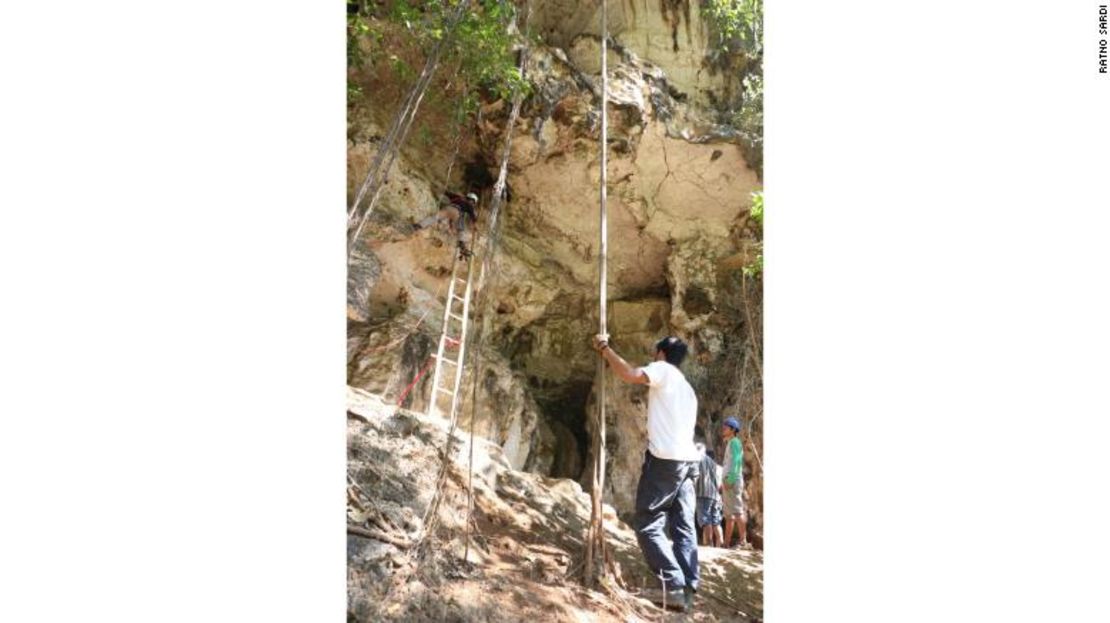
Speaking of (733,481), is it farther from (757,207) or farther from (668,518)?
(757,207)

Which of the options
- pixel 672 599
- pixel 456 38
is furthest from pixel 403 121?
pixel 672 599

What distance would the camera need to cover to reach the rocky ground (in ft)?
8.17

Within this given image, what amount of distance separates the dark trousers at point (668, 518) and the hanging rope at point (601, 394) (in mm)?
137

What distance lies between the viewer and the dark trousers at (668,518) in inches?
101

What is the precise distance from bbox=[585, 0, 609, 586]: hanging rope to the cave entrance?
0.34 ft

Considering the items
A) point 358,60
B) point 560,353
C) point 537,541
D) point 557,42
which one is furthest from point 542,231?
point 537,541

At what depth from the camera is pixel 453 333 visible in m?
2.83

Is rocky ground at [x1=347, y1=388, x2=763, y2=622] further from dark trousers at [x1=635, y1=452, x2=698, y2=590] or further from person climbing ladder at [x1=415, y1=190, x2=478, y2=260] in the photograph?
person climbing ladder at [x1=415, y1=190, x2=478, y2=260]

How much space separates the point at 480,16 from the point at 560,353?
4.15 ft

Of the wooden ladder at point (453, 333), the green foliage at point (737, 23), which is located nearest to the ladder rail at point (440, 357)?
the wooden ladder at point (453, 333)

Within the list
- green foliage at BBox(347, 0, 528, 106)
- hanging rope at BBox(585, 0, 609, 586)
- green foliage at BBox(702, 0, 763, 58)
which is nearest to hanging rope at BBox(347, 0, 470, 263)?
green foliage at BBox(347, 0, 528, 106)

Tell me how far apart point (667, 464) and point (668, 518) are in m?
0.18

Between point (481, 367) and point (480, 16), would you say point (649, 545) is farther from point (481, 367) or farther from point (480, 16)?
point (480, 16)

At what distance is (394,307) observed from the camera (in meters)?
2.78
